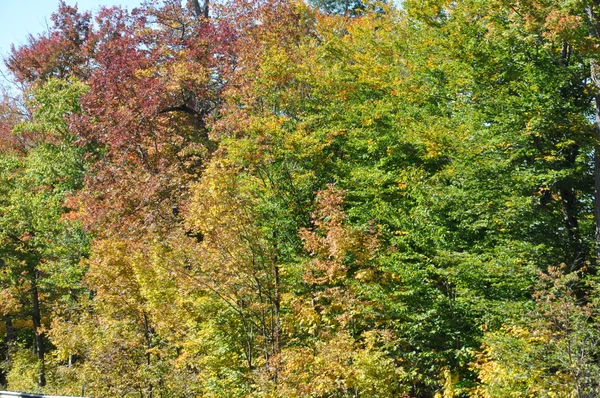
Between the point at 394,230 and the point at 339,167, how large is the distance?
295cm

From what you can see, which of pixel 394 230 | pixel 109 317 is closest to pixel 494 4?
pixel 394 230

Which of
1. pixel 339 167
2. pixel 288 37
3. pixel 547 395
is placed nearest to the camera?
pixel 547 395

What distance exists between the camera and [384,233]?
59.2 ft

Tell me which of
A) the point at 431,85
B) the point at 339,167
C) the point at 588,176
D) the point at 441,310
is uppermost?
the point at 431,85

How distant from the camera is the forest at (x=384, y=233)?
47.1ft

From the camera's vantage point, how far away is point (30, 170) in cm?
3178

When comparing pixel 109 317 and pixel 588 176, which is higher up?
pixel 588 176

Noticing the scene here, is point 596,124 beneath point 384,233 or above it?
above

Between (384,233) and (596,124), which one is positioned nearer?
(596,124)

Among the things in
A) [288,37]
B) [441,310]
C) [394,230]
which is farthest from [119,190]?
[441,310]

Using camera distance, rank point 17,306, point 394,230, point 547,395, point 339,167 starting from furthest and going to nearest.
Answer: point 17,306, point 339,167, point 394,230, point 547,395

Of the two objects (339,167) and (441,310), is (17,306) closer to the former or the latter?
(339,167)

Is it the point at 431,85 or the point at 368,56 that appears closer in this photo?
the point at 431,85

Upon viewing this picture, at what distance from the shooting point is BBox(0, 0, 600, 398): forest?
14.4 metres
